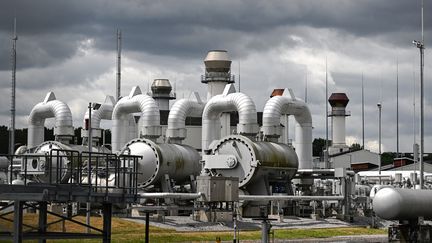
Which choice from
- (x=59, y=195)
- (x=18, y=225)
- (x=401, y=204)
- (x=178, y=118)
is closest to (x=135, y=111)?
(x=178, y=118)

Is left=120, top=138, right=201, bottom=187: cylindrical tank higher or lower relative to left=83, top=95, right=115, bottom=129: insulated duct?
lower

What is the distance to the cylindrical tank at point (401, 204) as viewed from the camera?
41.0 meters

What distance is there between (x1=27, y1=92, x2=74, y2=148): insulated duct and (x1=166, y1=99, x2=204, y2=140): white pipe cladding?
887cm

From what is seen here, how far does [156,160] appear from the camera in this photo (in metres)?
65.9

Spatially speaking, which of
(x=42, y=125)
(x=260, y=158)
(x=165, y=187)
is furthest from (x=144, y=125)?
(x=42, y=125)

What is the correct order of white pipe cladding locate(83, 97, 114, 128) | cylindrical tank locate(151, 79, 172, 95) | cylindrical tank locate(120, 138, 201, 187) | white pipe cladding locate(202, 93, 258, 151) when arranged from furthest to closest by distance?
cylindrical tank locate(151, 79, 172, 95), white pipe cladding locate(83, 97, 114, 128), white pipe cladding locate(202, 93, 258, 151), cylindrical tank locate(120, 138, 201, 187)

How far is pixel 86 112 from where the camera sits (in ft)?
268

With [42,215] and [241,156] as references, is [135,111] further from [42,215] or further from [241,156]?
[42,215]

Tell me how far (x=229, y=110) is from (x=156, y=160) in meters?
7.79

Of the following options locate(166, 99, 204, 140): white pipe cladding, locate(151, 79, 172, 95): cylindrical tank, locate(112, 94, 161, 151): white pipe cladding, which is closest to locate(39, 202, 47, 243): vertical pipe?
locate(112, 94, 161, 151): white pipe cladding

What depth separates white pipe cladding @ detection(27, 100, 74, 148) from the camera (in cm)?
7369

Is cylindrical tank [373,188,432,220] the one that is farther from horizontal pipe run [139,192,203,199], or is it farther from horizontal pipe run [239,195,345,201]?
horizontal pipe run [239,195,345,201]

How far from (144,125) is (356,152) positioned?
78943 mm

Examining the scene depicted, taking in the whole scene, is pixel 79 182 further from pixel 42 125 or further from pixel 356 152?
pixel 356 152
